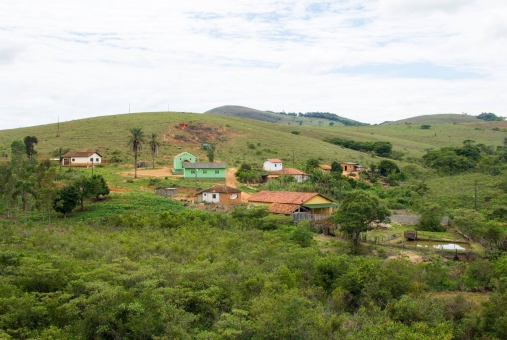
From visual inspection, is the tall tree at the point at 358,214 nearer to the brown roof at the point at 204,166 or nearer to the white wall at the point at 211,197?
the white wall at the point at 211,197

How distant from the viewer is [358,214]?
2766cm

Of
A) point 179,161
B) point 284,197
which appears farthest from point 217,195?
point 179,161

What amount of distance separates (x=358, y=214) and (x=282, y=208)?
9522 mm

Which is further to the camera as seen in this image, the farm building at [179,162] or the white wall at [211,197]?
the farm building at [179,162]

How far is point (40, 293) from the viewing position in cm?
1691

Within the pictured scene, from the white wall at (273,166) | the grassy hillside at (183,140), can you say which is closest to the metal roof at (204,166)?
the grassy hillside at (183,140)

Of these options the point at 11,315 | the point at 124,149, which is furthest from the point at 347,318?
the point at 124,149

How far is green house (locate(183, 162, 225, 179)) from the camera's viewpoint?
172 feet

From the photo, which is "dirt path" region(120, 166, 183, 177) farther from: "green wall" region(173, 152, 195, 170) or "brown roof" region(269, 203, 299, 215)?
"brown roof" region(269, 203, 299, 215)

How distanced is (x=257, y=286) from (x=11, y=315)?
8.27 meters

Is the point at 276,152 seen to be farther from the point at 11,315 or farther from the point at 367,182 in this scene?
the point at 11,315

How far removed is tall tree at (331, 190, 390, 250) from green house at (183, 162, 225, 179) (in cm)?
2538

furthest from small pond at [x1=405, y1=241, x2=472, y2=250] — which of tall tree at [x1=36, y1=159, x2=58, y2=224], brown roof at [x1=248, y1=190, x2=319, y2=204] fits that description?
tall tree at [x1=36, y1=159, x2=58, y2=224]

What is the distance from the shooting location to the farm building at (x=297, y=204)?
118ft
